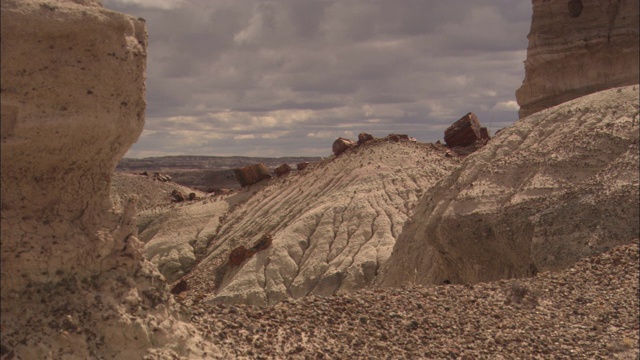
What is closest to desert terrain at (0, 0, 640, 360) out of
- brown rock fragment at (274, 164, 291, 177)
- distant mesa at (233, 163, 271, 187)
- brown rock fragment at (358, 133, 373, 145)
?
brown rock fragment at (358, 133, 373, 145)

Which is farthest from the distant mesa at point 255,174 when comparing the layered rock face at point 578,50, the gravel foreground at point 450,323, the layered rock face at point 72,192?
the layered rock face at point 72,192

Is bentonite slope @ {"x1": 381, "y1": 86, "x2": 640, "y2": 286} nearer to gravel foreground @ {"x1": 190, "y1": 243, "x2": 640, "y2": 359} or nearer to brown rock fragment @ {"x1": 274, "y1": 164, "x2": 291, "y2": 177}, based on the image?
gravel foreground @ {"x1": 190, "y1": 243, "x2": 640, "y2": 359}

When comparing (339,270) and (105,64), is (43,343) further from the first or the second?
(339,270)

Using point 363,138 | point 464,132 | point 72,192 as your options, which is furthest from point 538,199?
point 363,138

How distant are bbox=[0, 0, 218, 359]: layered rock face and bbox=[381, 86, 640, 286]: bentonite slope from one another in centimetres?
638

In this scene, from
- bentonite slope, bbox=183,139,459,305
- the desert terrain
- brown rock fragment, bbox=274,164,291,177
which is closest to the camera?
the desert terrain

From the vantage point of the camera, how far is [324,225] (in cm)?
2825

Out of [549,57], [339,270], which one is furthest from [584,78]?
[339,270]

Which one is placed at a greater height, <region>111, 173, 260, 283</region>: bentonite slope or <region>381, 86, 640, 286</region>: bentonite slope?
<region>381, 86, 640, 286</region>: bentonite slope

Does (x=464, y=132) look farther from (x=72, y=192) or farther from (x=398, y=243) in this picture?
(x=72, y=192)

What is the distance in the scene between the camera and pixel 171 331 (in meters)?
6.77

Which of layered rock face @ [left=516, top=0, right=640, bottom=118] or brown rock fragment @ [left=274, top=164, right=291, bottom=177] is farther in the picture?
brown rock fragment @ [left=274, top=164, right=291, bottom=177]

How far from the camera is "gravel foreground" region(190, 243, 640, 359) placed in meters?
7.61

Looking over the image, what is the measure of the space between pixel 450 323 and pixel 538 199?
463 cm
